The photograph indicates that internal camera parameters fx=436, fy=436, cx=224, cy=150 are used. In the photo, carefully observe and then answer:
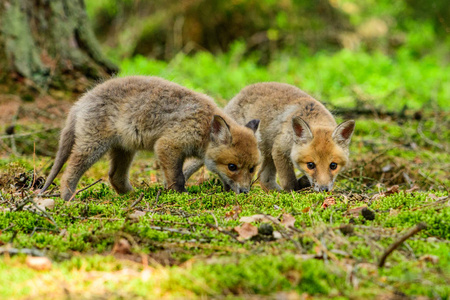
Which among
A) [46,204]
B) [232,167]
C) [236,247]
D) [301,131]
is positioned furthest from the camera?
[301,131]

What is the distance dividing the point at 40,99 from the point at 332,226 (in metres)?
7.00

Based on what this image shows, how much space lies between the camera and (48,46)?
8.81m

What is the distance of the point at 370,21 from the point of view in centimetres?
1870

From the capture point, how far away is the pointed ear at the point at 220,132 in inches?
221

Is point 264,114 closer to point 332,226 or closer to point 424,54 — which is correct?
point 332,226

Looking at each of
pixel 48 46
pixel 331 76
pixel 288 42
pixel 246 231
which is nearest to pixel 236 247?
pixel 246 231

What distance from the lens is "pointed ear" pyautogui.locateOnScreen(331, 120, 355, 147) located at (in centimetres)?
579

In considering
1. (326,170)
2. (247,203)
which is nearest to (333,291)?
(247,203)

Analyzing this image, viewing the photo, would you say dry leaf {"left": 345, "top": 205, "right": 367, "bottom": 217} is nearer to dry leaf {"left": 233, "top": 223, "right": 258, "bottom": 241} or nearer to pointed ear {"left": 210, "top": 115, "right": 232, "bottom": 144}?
dry leaf {"left": 233, "top": 223, "right": 258, "bottom": 241}

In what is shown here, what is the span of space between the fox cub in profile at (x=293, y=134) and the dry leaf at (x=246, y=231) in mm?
2186

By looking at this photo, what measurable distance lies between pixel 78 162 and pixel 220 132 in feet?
6.10

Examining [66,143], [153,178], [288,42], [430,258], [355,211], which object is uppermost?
[288,42]

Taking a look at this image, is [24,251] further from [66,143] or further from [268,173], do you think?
[268,173]

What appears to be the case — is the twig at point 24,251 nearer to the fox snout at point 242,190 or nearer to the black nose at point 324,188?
the fox snout at point 242,190
